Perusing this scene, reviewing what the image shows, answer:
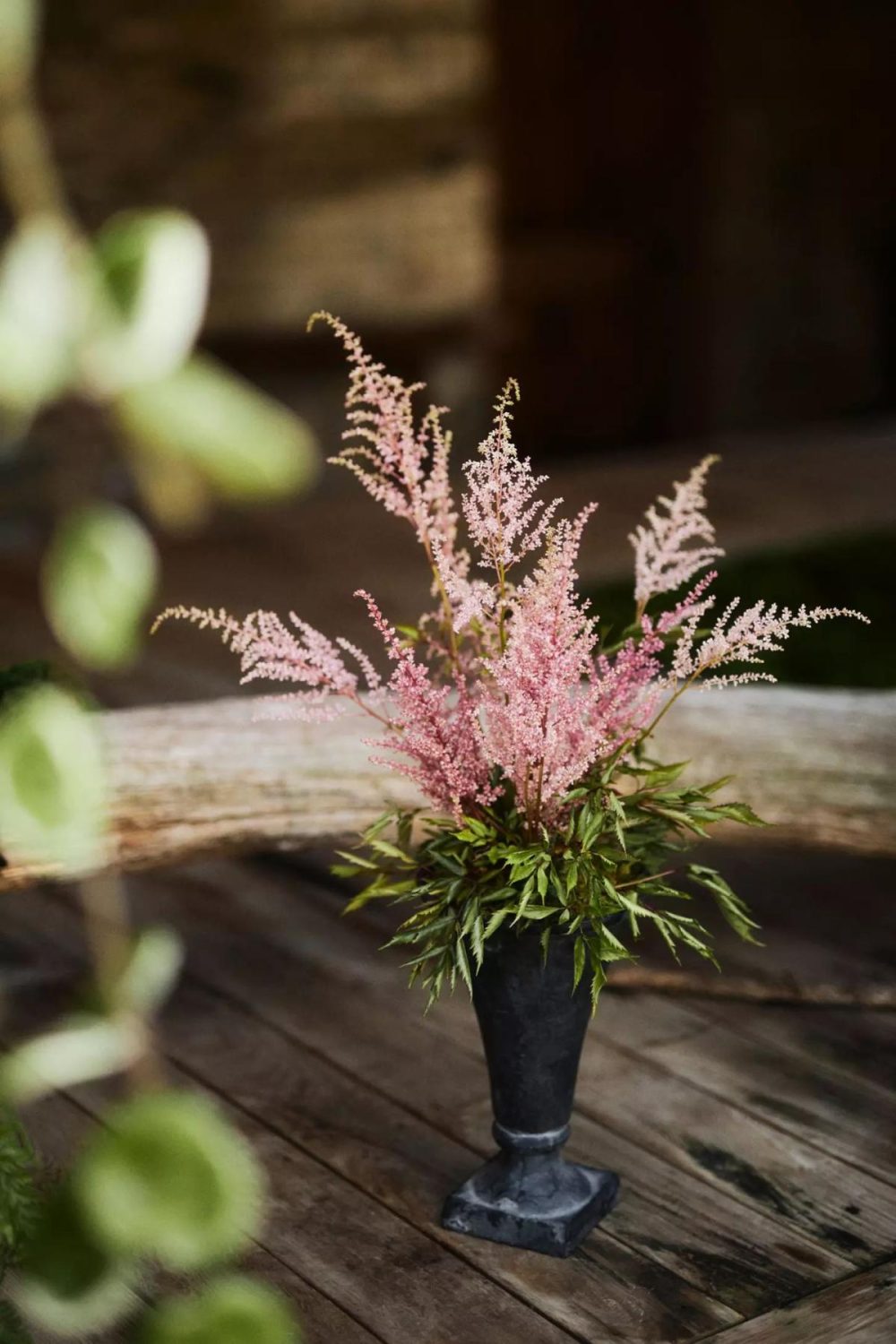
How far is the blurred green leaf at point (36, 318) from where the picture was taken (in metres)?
0.31

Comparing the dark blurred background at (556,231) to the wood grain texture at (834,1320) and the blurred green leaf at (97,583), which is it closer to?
the wood grain texture at (834,1320)

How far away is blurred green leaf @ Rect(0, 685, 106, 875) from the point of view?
1.14 feet

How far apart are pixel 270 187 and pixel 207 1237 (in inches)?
183

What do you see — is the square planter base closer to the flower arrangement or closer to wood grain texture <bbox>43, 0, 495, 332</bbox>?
the flower arrangement

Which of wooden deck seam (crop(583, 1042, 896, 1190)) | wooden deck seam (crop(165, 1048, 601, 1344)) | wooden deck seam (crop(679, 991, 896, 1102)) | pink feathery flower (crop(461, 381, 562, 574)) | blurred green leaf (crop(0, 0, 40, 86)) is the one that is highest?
blurred green leaf (crop(0, 0, 40, 86))

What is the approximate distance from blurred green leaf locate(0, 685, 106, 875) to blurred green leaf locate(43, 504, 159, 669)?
2cm

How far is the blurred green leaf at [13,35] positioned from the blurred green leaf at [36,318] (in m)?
0.03

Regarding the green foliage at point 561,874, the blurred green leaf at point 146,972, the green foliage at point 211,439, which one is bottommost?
the green foliage at point 561,874

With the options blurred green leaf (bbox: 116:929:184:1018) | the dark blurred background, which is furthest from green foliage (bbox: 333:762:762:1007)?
the dark blurred background

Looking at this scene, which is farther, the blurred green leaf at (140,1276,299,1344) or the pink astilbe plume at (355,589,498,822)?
the pink astilbe plume at (355,589,498,822)

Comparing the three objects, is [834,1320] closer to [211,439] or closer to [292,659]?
[292,659]

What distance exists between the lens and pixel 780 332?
22.1 ft

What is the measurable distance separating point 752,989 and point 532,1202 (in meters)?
0.65

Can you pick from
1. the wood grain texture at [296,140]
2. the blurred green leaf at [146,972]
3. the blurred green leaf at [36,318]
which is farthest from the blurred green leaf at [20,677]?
the wood grain texture at [296,140]
